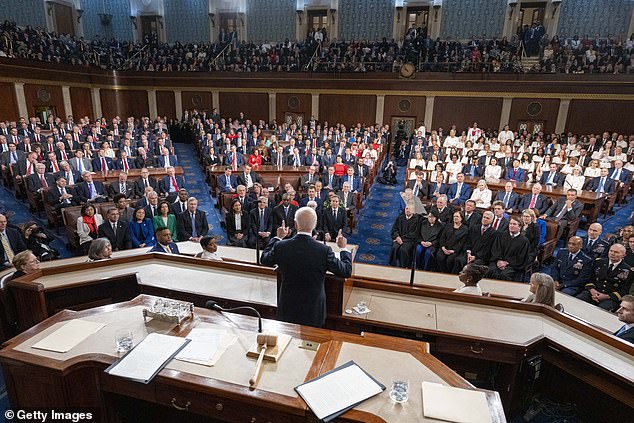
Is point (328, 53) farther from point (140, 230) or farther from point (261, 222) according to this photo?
point (140, 230)

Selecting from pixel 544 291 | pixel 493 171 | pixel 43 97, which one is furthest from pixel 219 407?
pixel 43 97

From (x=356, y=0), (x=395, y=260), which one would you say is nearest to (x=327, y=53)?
(x=356, y=0)

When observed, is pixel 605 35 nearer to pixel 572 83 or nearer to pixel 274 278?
pixel 572 83

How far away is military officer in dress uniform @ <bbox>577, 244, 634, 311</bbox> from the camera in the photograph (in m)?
4.60

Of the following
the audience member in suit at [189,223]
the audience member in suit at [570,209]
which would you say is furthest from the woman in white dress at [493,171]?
the audience member in suit at [189,223]

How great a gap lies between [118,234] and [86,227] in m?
0.55

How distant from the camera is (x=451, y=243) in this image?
6082 mm

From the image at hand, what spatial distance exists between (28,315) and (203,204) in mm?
6401

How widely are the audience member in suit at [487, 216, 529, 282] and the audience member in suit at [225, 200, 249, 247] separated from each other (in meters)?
3.93

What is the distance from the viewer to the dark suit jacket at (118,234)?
19.0ft

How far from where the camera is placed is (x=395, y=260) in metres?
6.38

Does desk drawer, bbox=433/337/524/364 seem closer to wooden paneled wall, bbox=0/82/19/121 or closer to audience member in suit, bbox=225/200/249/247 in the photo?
audience member in suit, bbox=225/200/249/247

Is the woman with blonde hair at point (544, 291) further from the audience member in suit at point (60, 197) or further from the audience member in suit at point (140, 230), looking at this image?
the audience member in suit at point (60, 197)

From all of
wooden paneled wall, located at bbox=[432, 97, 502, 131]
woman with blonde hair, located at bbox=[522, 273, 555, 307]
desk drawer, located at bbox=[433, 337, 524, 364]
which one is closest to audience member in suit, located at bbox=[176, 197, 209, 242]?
desk drawer, located at bbox=[433, 337, 524, 364]
